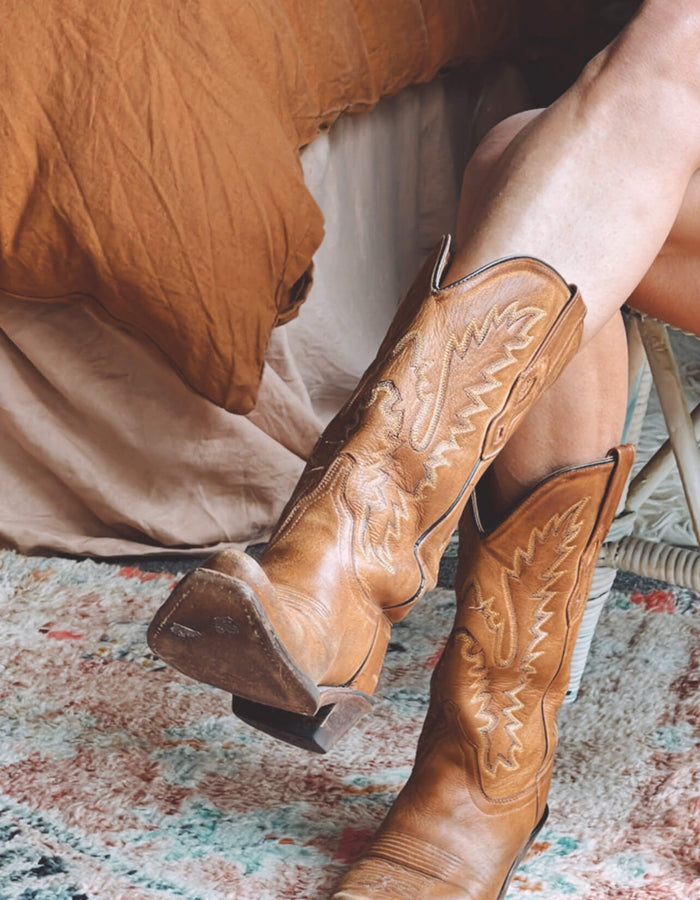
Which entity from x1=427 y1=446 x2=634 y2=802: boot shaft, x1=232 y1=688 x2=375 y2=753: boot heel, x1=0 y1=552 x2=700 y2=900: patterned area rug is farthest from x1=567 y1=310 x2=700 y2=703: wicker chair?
x1=232 y1=688 x2=375 y2=753: boot heel

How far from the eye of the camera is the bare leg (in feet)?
2.28

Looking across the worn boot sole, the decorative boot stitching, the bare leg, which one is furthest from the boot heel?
the bare leg

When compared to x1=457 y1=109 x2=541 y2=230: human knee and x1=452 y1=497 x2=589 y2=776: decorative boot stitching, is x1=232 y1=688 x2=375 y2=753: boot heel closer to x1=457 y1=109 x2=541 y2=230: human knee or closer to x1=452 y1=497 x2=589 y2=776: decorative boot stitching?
x1=452 y1=497 x2=589 y2=776: decorative boot stitching

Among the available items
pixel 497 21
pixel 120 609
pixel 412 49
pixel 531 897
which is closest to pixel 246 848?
pixel 531 897

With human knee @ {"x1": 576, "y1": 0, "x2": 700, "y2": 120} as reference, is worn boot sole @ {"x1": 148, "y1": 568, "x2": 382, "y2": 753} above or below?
below

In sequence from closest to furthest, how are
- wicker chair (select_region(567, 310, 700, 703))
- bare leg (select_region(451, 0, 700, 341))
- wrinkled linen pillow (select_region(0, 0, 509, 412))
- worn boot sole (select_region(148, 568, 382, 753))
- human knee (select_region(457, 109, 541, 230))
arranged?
worn boot sole (select_region(148, 568, 382, 753))
bare leg (select_region(451, 0, 700, 341))
human knee (select_region(457, 109, 541, 230))
wicker chair (select_region(567, 310, 700, 703))
wrinkled linen pillow (select_region(0, 0, 509, 412))

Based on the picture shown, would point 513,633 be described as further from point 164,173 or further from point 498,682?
point 164,173

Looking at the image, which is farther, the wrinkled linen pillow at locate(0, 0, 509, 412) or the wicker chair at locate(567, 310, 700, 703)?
the wrinkled linen pillow at locate(0, 0, 509, 412)

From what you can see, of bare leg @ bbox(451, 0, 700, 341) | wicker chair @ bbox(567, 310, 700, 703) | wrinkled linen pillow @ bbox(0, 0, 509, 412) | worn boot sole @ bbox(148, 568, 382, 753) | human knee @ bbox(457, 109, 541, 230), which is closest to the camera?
worn boot sole @ bbox(148, 568, 382, 753)

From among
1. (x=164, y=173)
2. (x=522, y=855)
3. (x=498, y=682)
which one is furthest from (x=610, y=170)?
(x=164, y=173)

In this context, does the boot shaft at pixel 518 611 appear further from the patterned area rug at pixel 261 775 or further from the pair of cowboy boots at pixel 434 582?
the patterned area rug at pixel 261 775

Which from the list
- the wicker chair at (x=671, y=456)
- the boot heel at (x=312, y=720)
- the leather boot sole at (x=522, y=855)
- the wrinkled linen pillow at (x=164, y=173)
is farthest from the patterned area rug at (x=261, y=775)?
the wrinkled linen pillow at (x=164, y=173)

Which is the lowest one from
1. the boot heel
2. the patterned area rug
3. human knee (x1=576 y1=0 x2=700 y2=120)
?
the patterned area rug

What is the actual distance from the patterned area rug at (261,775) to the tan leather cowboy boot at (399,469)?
25cm
